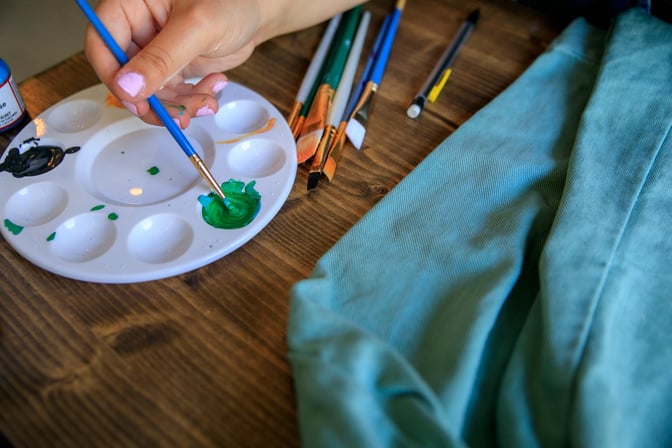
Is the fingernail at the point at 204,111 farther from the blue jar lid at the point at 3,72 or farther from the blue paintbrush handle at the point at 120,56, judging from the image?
the blue jar lid at the point at 3,72

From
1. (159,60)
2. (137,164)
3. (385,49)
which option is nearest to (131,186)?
(137,164)

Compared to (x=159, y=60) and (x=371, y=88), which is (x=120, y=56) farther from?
(x=371, y=88)

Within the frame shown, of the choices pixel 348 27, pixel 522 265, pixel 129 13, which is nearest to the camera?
pixel 522 265

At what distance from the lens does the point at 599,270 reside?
0.46 meters

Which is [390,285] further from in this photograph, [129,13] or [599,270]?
[129,13]

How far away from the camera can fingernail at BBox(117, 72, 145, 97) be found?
0.51 metres

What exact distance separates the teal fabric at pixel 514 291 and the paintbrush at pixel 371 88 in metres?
0.09

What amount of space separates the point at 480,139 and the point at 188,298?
1.06 feet

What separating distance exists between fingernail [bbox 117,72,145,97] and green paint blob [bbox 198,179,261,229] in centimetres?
11

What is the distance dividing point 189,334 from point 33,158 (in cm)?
27

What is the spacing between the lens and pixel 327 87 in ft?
2.20

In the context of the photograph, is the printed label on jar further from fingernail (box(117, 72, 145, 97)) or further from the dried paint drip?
fingernail (box(117, 72, 145, 97))

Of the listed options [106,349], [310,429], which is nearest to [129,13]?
[106,349]

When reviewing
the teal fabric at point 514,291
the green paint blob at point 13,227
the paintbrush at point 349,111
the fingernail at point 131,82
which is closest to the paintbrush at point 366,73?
the paintbrush at point 349,111
